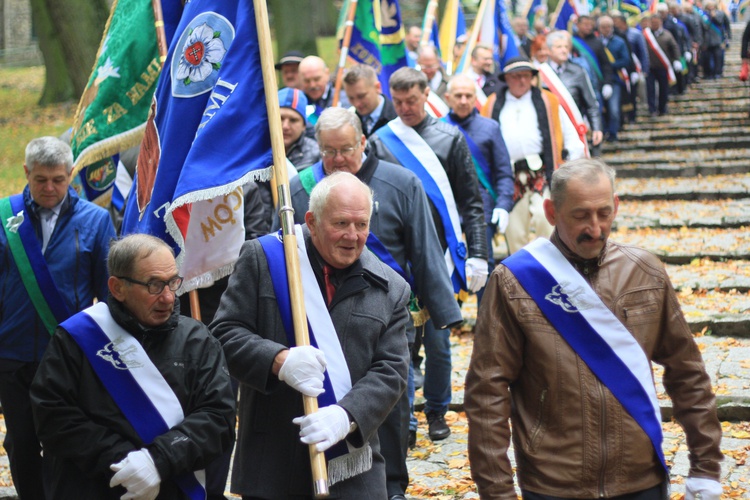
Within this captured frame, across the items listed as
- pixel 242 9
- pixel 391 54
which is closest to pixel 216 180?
pixel 242 9

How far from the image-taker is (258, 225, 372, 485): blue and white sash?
4.29m

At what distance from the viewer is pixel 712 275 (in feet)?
38.3

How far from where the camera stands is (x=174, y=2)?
21.9 ft

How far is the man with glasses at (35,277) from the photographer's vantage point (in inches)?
235

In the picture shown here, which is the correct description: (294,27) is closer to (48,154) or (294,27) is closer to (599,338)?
(48,154)

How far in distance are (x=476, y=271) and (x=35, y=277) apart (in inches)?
118

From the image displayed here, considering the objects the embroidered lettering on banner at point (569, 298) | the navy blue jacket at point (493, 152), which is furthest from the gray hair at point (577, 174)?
the navy blue jacket at point (493, 152)

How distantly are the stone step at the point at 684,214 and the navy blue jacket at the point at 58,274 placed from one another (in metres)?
9.82

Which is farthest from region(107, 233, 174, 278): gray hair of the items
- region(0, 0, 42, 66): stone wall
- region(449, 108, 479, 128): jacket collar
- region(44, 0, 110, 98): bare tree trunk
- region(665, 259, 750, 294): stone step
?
region(0, 0, 42, 66): stone wall

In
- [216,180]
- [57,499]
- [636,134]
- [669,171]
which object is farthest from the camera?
[636,134]

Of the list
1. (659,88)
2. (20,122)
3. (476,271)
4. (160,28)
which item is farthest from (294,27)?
(160,28)

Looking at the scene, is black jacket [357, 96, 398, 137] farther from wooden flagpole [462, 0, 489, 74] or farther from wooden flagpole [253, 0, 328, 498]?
wooden flagpole [462, 0, 489, 74]

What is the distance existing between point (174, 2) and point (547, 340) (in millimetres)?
3719

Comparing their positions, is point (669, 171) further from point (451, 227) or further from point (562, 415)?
point (562, 415)
